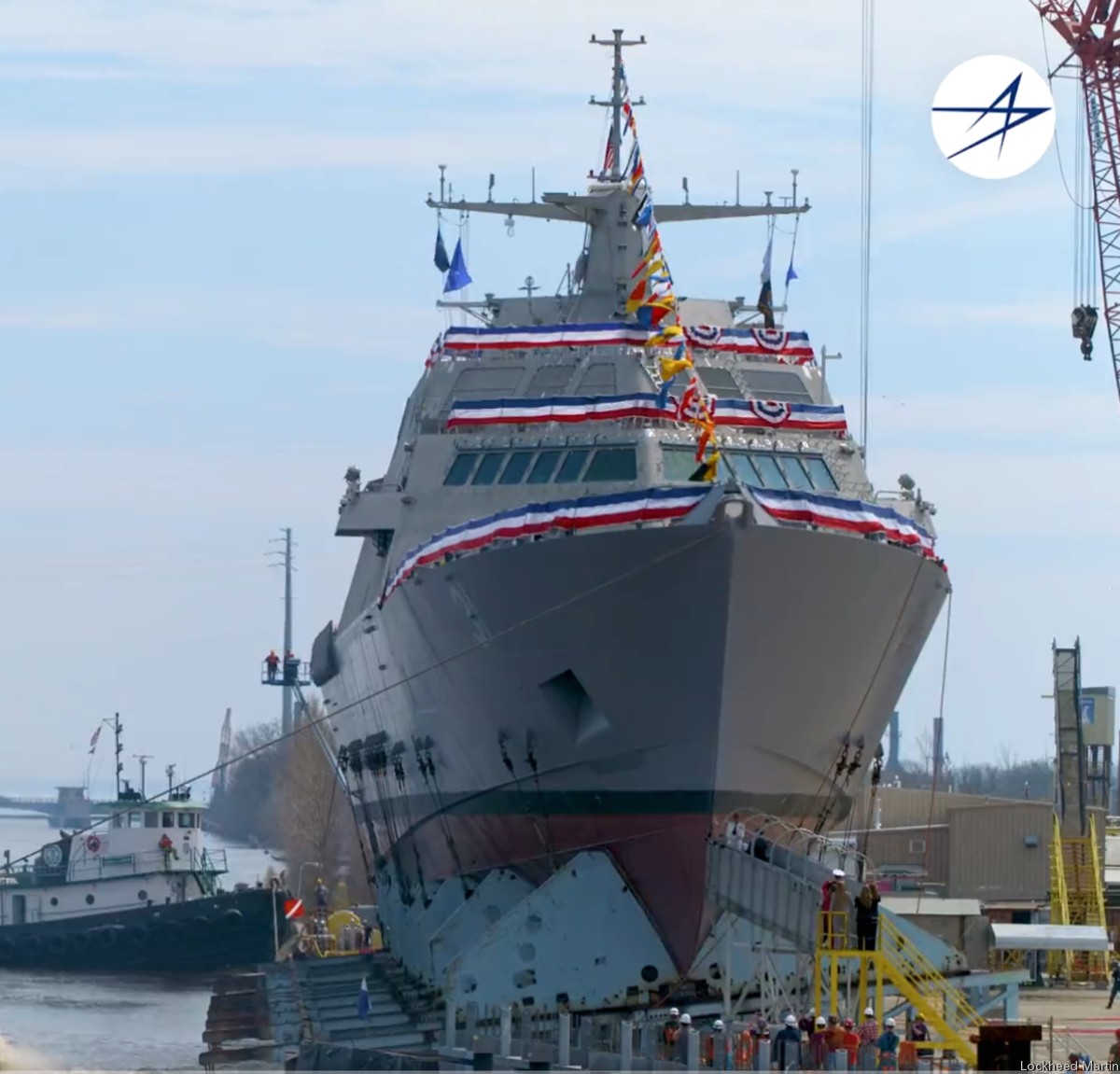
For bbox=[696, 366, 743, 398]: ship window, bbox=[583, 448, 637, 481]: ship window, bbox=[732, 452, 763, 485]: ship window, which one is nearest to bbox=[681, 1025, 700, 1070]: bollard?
bbox=[583, 448, 637, 481]: ship window

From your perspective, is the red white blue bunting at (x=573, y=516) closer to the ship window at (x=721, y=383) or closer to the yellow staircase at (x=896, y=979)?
the yellow staircase at (x=896, y=979)

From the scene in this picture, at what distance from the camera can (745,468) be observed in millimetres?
32219

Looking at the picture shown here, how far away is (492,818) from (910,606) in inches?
223

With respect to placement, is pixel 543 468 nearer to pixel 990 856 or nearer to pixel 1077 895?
pixel 1077 895

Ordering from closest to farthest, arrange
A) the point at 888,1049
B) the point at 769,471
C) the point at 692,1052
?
the point at 888,1049 < the point at 692,1052 < the point at 769,471

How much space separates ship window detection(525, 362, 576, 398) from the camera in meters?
34.5

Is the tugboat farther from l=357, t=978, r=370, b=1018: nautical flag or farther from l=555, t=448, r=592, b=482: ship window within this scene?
l=555, t=448, r=592, b=482: ship window

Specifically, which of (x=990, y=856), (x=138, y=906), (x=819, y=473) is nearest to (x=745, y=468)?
(x=819, y=473)

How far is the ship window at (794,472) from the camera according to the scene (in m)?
32.6

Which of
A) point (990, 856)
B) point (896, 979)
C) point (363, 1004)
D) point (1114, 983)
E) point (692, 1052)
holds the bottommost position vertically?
point (692, 1052)

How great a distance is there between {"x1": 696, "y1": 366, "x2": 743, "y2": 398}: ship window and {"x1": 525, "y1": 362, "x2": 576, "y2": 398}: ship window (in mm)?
1860

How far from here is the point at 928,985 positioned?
24953 millimetres

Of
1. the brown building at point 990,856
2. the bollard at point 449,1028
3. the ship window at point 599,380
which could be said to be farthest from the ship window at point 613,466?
the brown building at point 990,856

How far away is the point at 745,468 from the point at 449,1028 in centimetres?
948
